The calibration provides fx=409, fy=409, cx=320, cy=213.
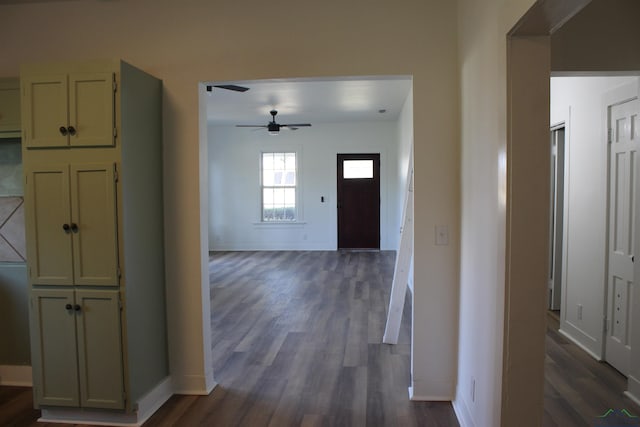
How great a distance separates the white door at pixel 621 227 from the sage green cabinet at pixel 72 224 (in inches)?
140

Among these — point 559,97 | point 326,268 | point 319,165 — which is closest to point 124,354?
point 559,97

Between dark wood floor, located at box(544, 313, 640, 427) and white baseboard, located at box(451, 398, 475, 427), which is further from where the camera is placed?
dark wood floor, located at box(544, 313, 640, 427)

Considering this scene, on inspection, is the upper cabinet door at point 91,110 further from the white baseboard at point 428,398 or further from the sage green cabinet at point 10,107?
the white baseboard at point 428,398

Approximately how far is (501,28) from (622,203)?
7.45 ft

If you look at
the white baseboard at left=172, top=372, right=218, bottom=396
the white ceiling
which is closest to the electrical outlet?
the white baseboard at left=172, top=372, right=218, bottom=396

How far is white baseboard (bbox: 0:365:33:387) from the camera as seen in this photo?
301 centimetres

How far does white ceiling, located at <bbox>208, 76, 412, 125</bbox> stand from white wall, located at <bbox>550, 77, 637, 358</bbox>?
1.87 meters

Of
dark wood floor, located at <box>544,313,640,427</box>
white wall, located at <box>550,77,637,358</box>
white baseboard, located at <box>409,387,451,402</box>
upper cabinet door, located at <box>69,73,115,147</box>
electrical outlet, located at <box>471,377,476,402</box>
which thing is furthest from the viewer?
white wall, located at <box>550,77,637,358</box>

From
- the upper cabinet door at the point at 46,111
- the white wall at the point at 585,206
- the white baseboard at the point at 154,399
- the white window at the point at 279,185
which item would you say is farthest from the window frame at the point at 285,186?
the upper cabinet door at the point at 46,111

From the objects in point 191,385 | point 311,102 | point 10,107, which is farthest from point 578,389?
point 311,102

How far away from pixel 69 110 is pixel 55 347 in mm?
1421

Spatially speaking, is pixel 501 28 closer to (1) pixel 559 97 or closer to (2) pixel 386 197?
(1) pixel 559 97

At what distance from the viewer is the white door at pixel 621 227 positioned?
307cm

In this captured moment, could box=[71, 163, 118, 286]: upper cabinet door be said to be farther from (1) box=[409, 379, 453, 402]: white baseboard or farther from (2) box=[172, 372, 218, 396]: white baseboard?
(1) box=[409, 379, 453, 402]: white baseboard
